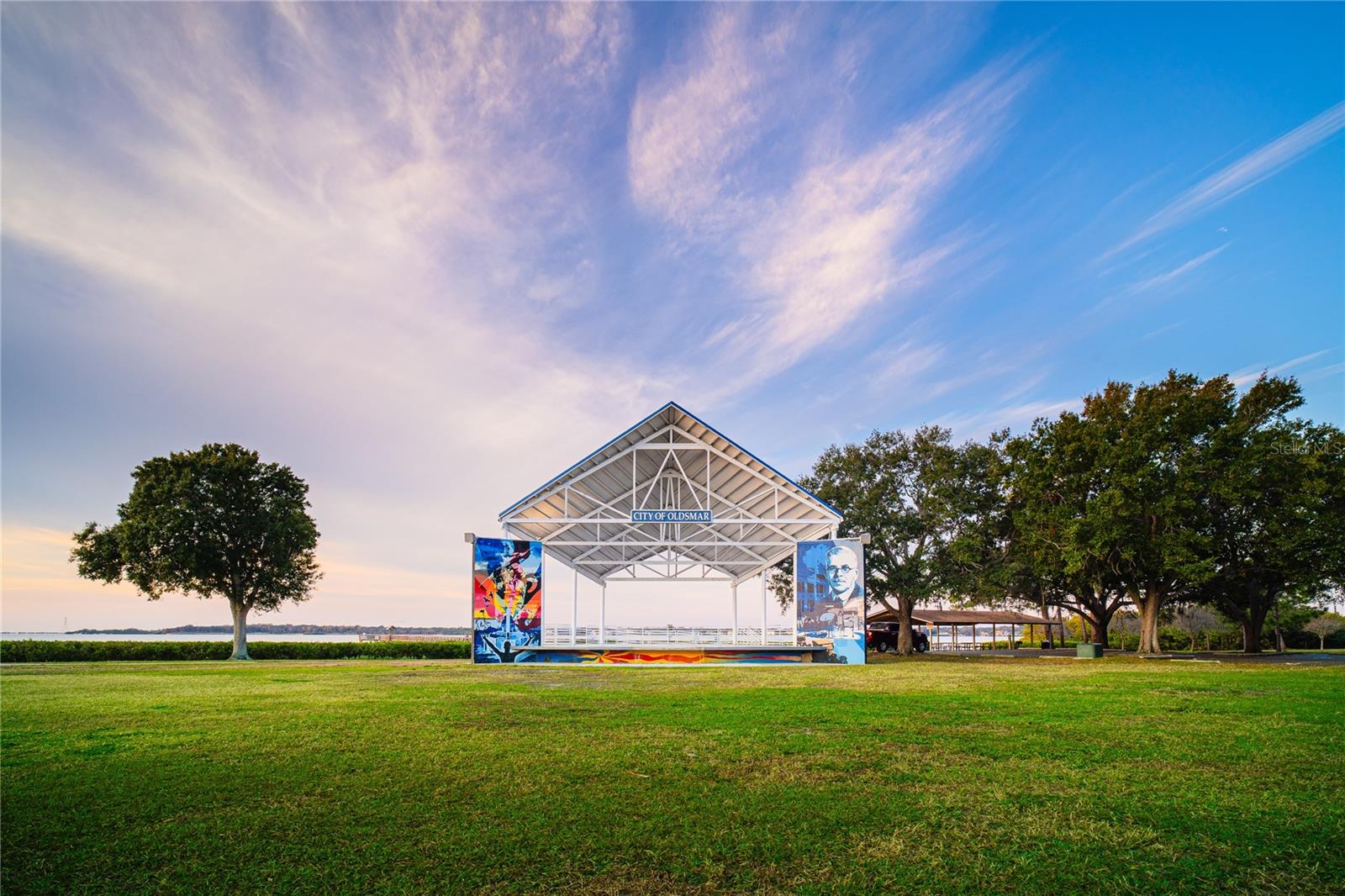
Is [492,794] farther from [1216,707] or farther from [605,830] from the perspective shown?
[1216,707]

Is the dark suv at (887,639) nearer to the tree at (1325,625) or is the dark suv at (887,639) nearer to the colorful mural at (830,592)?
the colorful mural at (830,592)

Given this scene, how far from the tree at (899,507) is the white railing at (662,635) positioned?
353 inches

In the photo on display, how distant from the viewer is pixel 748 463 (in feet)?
91.7

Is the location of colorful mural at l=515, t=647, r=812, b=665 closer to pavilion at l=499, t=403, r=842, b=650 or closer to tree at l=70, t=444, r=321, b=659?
pavilion at l=499, t=403, r=842, b=650

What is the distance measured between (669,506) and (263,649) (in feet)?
67.3

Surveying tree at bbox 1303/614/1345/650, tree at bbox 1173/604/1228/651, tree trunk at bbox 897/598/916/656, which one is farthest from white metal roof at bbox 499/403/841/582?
tree at bbox 1303/614/1345/650

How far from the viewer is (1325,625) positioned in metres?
46.8

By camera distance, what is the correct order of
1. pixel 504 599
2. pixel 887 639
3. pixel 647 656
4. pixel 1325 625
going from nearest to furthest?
pixel 504 599
pixel 647 656
pixel 887 639
pixel 1325 625

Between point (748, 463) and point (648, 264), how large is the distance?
835 centimetres

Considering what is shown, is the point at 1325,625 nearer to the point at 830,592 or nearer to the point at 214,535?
the point at 830,592

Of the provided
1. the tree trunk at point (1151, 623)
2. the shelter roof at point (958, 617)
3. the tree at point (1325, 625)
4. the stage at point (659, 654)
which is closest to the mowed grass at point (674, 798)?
the stage at point (659, 654)

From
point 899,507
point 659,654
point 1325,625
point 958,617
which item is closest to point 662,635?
point 659,654

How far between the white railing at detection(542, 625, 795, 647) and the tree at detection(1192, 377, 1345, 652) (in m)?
15.3

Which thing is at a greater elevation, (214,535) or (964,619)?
(214,535)
